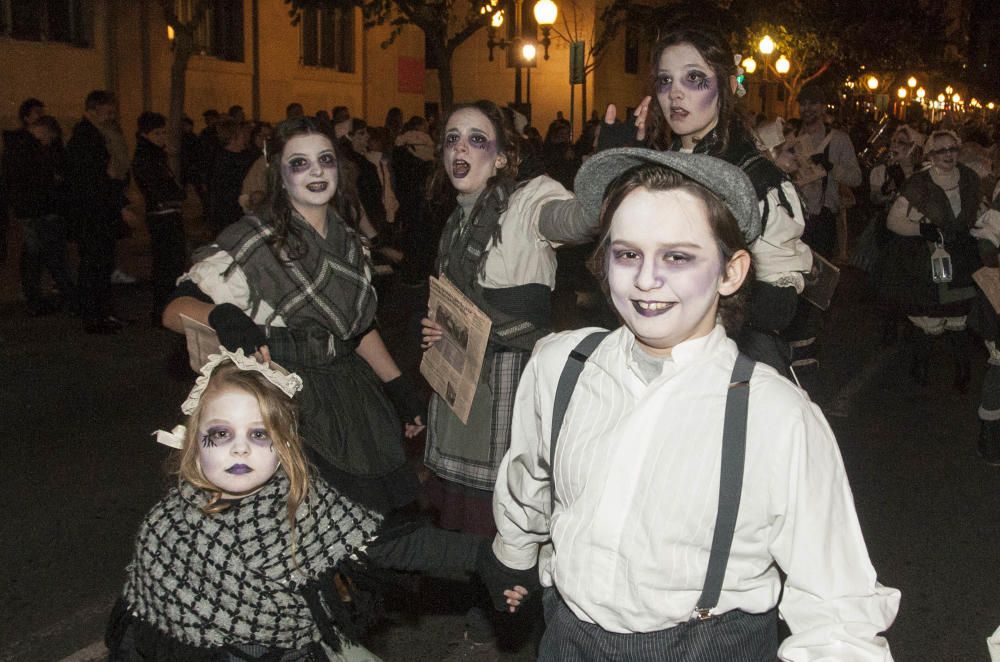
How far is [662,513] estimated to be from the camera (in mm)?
2174

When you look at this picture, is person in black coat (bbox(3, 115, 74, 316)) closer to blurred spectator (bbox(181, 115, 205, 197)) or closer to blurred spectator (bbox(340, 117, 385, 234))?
blurred spectator (bbox(340, 117, 385, 234))

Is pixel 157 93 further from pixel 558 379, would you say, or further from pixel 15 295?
pixel 558 379

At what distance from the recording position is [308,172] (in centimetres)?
398

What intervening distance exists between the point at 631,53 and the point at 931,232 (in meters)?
31.2

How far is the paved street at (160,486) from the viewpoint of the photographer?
4.57 metres

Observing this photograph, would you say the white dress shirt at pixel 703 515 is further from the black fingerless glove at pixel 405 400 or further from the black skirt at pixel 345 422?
the black fingerless glove at pixel 405 400

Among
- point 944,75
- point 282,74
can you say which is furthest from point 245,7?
point 944,75

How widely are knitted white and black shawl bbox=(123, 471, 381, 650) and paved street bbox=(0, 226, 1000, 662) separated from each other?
5.16 ft

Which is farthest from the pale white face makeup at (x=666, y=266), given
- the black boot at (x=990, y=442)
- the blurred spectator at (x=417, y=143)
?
the blurred spectator at (x=417, y=143)

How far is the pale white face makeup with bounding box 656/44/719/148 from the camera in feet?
12.1

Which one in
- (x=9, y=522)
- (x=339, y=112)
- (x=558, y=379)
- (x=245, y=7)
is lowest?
(x=9, y=522)

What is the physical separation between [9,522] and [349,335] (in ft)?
8.53

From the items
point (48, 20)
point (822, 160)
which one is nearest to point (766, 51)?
point (48, 20)

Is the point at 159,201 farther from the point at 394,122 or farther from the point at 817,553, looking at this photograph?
the point at 817,553
